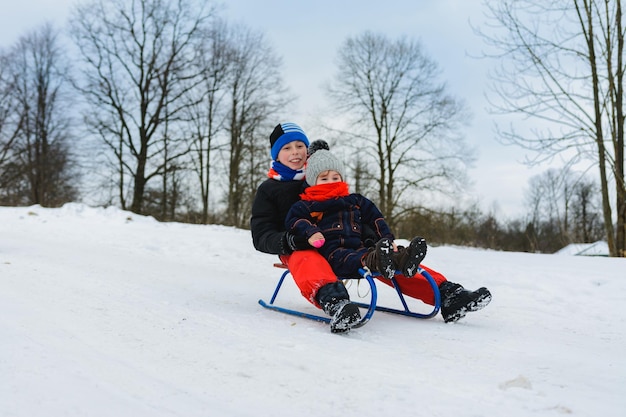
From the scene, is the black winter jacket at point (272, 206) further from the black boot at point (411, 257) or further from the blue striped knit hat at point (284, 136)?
the black boot at point (411, 257)

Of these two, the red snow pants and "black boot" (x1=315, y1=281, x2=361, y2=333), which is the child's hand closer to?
the red snow pants

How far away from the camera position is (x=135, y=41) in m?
18.7

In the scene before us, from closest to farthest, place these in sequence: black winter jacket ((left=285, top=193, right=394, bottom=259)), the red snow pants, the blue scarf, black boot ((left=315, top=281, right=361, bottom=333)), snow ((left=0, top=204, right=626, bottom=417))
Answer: snow ((left=0, top=204, right=626, bottom=417)) < black boot ((left=315, top=281, right=361, bottom=333)) < the red snow pants < black winter jacket ((left=285, top=193, right=394, bottom=259)) < the blue scarf

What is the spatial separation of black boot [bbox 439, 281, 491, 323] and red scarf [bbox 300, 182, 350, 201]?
92 cm

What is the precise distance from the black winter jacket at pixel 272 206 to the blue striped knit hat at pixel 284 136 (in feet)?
1.01

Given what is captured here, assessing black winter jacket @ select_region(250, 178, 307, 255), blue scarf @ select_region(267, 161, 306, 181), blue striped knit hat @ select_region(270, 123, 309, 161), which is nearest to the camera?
black winter jacket @ select_region(250, 178, 307, 255)

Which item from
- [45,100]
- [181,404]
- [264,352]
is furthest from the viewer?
[45,100]

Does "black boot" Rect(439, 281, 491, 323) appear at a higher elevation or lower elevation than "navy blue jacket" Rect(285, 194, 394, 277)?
lower

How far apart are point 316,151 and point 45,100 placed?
24326mm

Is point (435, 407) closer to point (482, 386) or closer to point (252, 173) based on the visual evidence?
point (482, 386)

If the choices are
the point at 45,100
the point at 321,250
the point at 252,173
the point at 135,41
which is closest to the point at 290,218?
the point at 321,250

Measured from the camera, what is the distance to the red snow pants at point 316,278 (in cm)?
268

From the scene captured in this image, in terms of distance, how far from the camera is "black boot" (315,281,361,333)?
2396mm

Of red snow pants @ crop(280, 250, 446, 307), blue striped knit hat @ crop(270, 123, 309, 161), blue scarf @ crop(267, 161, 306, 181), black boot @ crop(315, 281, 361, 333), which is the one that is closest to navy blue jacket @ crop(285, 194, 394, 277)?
red snow pants @ crop(280, 250, 446, 307)
